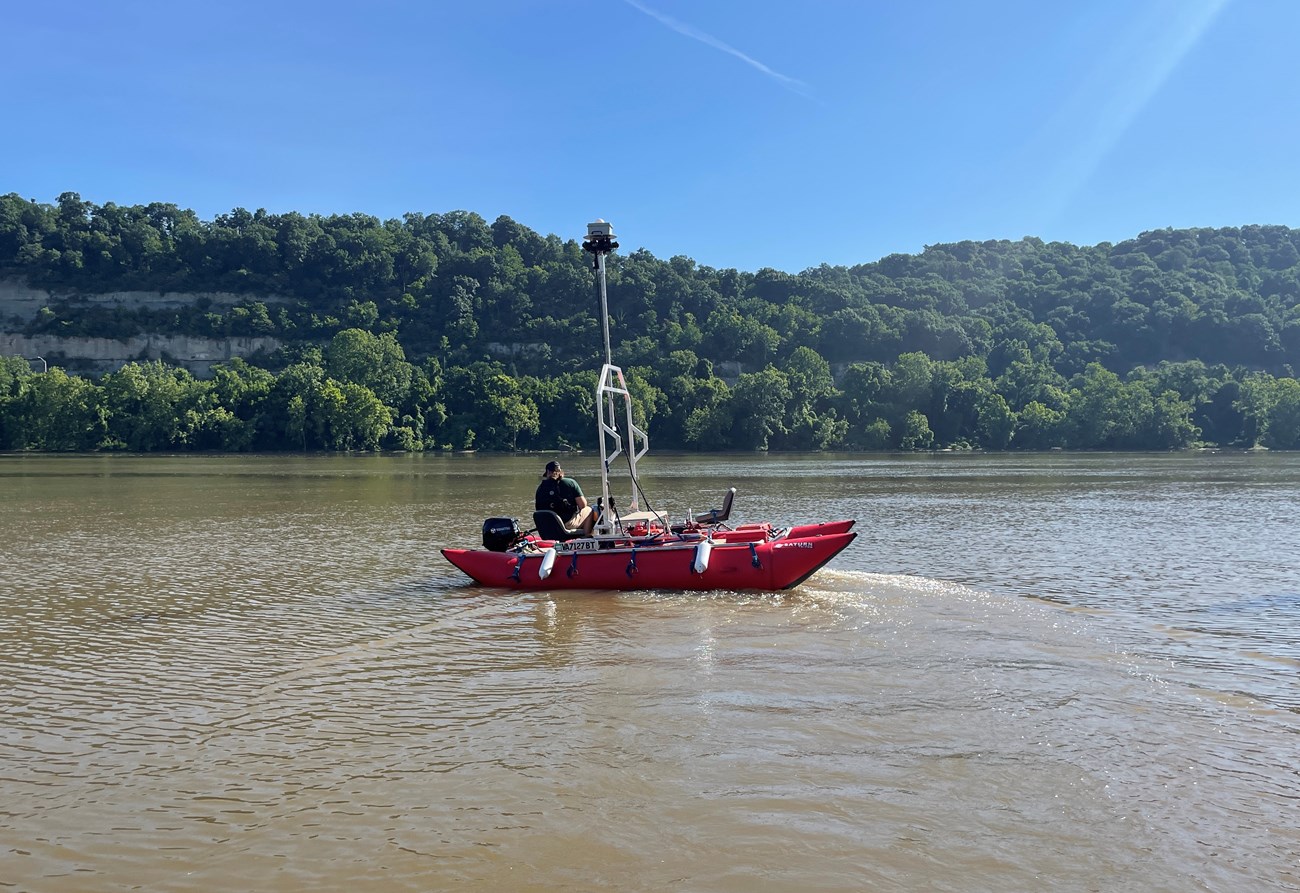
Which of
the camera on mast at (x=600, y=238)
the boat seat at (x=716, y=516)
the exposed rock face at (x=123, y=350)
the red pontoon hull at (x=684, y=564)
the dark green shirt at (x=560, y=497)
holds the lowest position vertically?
the red pontoon hull at (x=684, y=564)

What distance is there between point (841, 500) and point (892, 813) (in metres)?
33.7

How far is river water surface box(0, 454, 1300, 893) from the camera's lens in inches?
279

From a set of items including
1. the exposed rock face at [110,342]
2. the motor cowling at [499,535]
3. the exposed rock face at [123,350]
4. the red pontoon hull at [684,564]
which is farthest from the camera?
the exposed rock face at [110,342]

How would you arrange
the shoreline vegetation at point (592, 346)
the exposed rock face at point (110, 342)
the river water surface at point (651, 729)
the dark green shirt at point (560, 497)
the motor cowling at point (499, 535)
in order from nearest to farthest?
the river water surface at point (651, 729)
the motor cowling at point (499, 535)
the dark green shirt at point (560, 497)
the shoreline vegetation at point (592, 346)
the exposed rock face at point (110, 342)

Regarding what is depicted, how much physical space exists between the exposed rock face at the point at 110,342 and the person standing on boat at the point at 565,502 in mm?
148162

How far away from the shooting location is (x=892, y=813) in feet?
25.7

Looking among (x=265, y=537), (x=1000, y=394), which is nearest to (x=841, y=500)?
(x=265, y=537)

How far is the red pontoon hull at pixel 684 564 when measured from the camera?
17828mm

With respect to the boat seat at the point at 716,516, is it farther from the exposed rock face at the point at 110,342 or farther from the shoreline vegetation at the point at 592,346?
the exposed rock face at the point at 110,342

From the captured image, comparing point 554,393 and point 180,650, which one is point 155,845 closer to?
point 180,650

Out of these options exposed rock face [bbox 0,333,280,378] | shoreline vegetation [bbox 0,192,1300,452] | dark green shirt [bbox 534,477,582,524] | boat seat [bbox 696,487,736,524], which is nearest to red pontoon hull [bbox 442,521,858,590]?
boat seat [bbox 696,487,736,524]

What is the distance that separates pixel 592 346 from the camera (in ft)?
528

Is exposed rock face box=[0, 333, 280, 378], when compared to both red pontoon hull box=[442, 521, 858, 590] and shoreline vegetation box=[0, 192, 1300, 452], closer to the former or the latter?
shoreline vegetation box=[0, 192, 1300, 452]

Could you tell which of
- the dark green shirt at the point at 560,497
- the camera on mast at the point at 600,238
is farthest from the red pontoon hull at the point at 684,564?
the camera on mast at the point at 600,238
